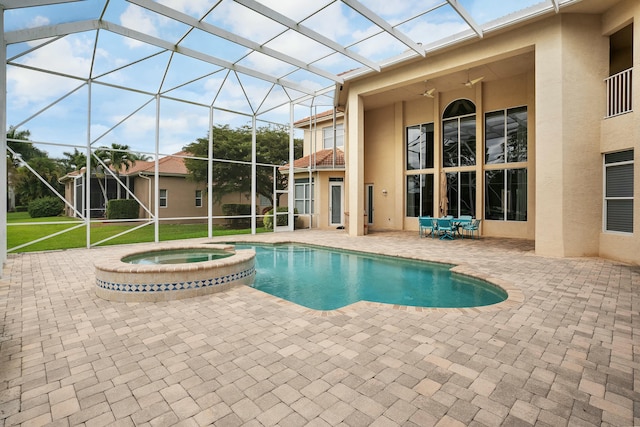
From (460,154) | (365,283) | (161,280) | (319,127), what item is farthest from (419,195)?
(161,280)

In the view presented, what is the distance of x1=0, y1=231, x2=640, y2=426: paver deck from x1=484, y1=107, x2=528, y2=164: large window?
8.13 m

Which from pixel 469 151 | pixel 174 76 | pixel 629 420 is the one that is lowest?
pixel 629 420

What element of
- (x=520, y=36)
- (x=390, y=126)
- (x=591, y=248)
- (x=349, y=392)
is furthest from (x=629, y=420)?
(x=390, y=126)

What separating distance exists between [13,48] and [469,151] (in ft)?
47.5

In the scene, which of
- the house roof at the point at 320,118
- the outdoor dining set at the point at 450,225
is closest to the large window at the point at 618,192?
the outdoor dining set at the point at 450,225

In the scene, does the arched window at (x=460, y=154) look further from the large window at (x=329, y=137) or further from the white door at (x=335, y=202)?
the large window at (x=329, y=137)

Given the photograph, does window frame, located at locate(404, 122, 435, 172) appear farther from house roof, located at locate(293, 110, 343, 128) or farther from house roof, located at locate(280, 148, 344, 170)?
house roof, located at locate(293, 110, 343, 128)

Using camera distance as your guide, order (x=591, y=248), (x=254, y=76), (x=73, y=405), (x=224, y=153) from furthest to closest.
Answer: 1. (x=224, y=153)
2. (x=254, y=76)
3. (x=591, y=248)
4. (x=73, y=405)

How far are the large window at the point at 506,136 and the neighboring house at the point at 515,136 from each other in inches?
1.5

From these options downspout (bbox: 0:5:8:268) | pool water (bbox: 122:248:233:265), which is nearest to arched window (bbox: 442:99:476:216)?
pool water (bbox: 122:248:233:265)

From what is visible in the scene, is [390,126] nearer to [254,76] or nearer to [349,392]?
[254,76]

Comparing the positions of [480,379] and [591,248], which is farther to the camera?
[591,248]

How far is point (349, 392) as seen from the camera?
2447 mm

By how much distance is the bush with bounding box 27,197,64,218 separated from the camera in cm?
1564
